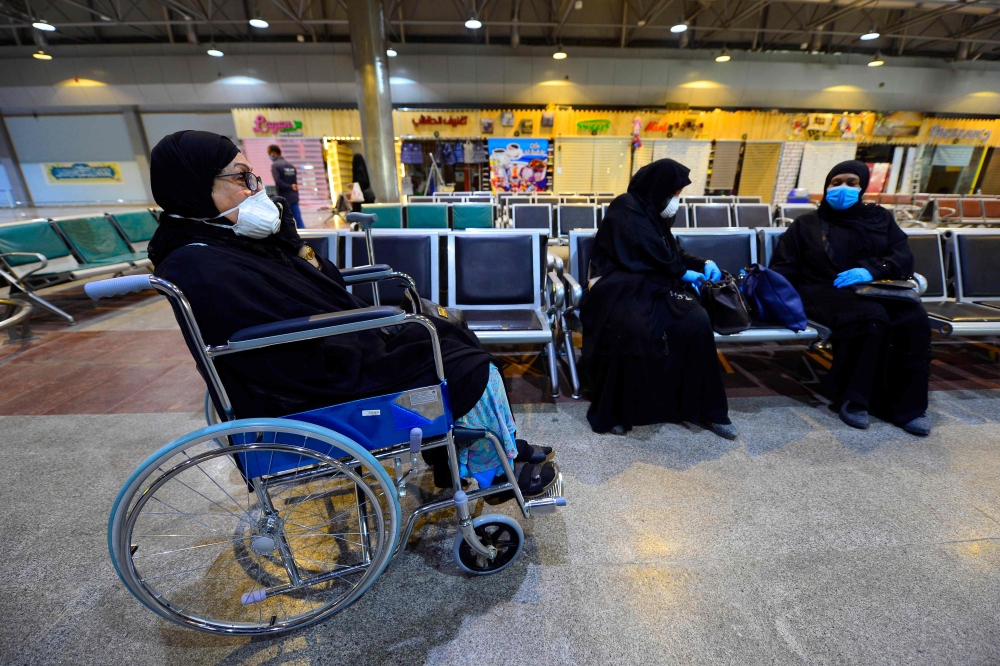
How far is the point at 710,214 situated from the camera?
204 inches

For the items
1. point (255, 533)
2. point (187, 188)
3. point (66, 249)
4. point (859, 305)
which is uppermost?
point (187, 188)

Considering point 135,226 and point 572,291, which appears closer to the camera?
point 572,291

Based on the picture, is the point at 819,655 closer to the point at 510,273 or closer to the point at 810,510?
the point at 810,510

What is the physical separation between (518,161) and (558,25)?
3.78 metres

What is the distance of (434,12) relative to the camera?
11820mm

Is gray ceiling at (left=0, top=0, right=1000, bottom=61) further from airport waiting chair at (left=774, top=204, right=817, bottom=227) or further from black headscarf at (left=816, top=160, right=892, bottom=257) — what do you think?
black headscarf at (left=816, top=160, right=892, bottom=257)

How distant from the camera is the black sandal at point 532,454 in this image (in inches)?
63.0

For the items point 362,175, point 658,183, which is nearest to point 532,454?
point 658,183

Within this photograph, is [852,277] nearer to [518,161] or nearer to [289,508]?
[289,508]

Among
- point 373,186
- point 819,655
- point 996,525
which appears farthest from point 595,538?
point 373,186

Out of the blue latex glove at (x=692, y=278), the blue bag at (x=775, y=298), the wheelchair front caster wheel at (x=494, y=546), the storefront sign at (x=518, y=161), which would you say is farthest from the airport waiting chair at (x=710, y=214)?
the storefront sign at (x=518, y=161)

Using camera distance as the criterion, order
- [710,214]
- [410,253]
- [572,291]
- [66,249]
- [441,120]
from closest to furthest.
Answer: [572,291], [410,253], [66,249], [710,214], [441,120]

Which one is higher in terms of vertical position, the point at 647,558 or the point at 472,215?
the point at 472,215

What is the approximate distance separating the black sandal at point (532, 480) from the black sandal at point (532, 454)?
4 centimetres
